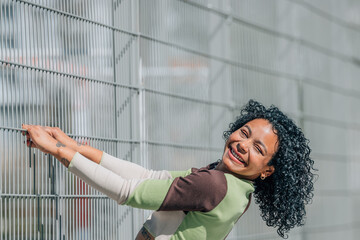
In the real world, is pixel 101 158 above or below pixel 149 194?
above

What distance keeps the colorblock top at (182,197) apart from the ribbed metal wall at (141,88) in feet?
2.42

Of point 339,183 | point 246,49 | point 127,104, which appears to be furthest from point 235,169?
point 339,183

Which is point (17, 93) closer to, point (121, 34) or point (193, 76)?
point (121, 34)

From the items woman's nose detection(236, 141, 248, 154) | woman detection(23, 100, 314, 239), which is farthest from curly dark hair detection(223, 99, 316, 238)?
woman's nose detection(236, 141, 248, 154)

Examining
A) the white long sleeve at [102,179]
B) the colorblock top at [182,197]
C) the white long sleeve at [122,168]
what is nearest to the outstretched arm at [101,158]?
the white long sleeve at [122,168]

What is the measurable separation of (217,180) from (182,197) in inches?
7.0

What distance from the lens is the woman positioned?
2.78 m

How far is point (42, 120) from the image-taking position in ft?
11.6

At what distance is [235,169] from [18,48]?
4.01 feet

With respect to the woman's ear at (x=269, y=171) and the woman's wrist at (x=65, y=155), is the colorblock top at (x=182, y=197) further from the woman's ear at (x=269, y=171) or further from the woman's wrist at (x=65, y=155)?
the woman's ear at (x=269, y=171)

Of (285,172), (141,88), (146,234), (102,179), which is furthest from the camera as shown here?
(141,88)

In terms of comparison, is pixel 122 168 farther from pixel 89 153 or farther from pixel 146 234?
pixel 146 234

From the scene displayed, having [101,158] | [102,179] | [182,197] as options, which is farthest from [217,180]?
[101,158]

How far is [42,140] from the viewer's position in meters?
2.94
